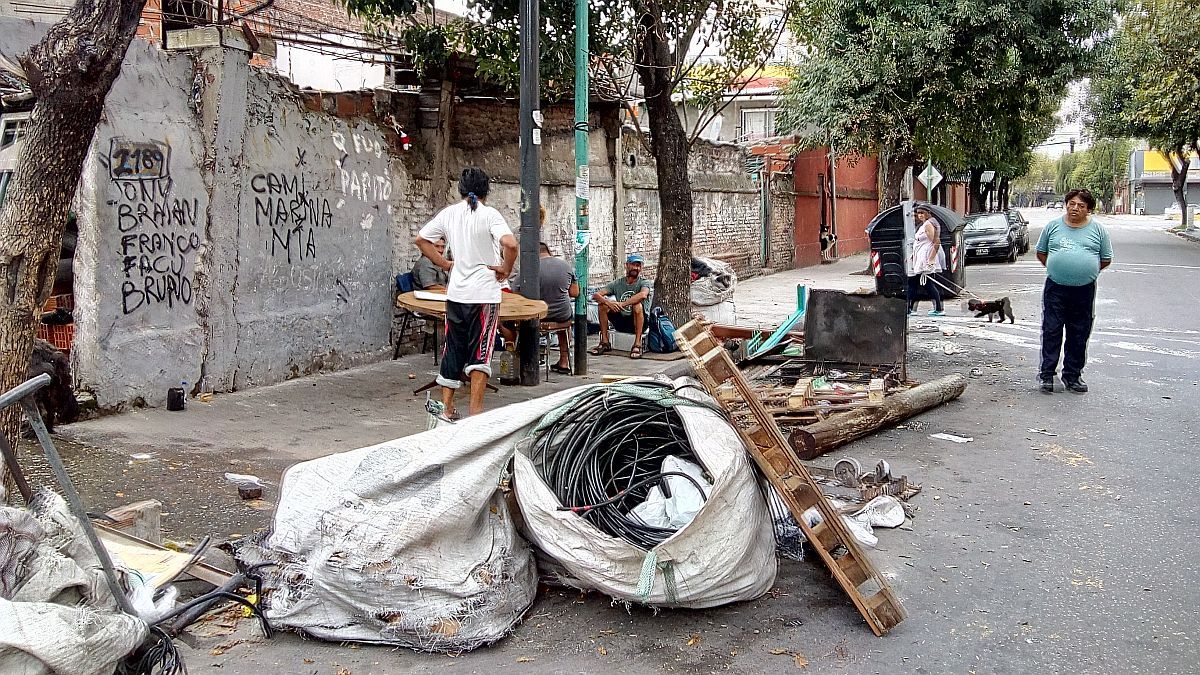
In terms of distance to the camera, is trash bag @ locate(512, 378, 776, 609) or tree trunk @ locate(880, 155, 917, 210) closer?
trash bag @ locate(512, 378, 776, 609)

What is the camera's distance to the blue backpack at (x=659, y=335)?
11992 mm

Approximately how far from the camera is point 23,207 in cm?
430

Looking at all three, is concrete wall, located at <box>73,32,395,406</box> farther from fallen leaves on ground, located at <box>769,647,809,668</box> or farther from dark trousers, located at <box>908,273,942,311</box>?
dark trousers, located at <box>908,273,942,311</box>

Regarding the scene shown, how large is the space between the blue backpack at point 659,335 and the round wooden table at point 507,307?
2879 mm

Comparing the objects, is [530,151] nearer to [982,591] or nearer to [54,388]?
[54,388]

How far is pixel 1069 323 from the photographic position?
364 inches

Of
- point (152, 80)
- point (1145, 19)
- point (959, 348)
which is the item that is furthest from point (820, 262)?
point (152, 80)

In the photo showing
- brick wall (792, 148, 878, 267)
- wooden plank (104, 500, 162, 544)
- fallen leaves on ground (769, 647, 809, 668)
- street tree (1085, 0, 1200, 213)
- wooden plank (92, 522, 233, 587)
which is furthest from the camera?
brick wall (792, 148, 878, 267)

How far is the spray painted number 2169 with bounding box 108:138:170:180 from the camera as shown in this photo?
7.45 metres

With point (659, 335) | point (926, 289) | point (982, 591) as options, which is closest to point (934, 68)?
point (926, 289)

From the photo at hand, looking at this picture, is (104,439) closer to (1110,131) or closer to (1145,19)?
(1145,19)

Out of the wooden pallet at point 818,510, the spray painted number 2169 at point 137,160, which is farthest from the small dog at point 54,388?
the wooden pallet at point 818,510

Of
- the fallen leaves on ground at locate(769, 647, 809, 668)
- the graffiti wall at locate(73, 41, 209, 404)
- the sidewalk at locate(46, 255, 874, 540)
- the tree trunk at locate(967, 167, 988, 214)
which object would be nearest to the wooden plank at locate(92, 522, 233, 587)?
the sidewalk at locate(46, 255, 874, 540)

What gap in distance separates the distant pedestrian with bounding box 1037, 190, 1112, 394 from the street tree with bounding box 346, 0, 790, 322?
4.18 meters
